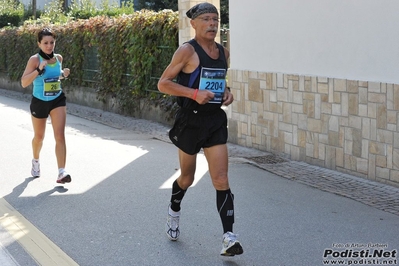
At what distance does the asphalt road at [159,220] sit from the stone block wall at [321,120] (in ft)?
2.65

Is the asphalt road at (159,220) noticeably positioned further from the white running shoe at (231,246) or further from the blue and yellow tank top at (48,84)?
the blue and yellow tank top at (48,84)

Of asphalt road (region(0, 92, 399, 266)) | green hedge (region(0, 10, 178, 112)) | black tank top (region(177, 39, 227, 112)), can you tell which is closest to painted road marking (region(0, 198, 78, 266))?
asphalt road (region(0, 92, 399, 266))

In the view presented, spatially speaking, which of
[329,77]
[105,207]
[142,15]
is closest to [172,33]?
[142,15]

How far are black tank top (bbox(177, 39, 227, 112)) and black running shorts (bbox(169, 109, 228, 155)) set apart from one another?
0.17 feet

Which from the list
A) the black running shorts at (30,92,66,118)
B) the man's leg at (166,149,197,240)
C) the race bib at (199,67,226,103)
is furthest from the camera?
the black running shorts at (30,92,66,118)

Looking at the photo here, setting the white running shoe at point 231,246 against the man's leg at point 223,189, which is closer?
the white running shoe at point 231,246

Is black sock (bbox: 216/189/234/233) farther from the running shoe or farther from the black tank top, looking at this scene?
the running shoe

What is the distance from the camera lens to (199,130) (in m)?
6.10

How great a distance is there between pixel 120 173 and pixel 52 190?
126 cm

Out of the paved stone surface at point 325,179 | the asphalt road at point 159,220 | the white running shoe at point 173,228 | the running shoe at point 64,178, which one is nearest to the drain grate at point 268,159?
the paved stone surface at point 325,179

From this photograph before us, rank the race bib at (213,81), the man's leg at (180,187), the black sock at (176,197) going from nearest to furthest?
the race bib at (213,81), the man's leg at (180,187), the black sock at (176,197)

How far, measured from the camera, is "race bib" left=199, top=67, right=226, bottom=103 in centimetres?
600

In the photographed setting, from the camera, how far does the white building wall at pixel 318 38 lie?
901 cm

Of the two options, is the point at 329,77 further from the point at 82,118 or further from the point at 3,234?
the point at 82,118
